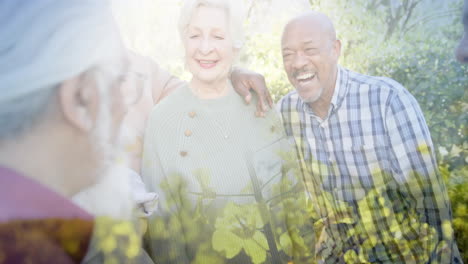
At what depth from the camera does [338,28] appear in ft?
6.14

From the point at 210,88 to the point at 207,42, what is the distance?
7.2 inches

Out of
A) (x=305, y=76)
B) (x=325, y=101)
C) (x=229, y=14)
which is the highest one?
(x=229, y=14)

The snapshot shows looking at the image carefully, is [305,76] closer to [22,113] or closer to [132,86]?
[132,86]

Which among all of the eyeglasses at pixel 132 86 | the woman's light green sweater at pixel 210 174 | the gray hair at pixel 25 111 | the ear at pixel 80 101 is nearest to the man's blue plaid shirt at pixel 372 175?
the woman's light green sweater at pixel 210 174

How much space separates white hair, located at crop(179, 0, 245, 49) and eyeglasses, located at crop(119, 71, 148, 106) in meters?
0.21

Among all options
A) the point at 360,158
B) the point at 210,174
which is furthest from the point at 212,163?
the point at 360,158

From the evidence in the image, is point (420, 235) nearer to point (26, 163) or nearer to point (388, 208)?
point (388, 208)

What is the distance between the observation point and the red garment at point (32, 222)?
1140mm

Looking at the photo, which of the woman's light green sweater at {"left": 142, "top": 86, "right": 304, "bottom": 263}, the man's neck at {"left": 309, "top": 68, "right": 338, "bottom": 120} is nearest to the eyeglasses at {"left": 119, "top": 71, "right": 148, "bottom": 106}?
the woman's light green sweater at {"left": 142, "top": 86, "right": 304, "bottom": 263}

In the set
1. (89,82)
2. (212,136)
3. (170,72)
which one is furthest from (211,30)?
(89,82)

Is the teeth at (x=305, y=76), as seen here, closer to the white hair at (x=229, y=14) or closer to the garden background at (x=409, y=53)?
the garden background at (x=409, y=53)

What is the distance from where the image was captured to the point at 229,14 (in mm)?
1597

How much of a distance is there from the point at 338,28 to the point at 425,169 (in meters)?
0.71

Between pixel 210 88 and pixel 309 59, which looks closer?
pixel 210 88
